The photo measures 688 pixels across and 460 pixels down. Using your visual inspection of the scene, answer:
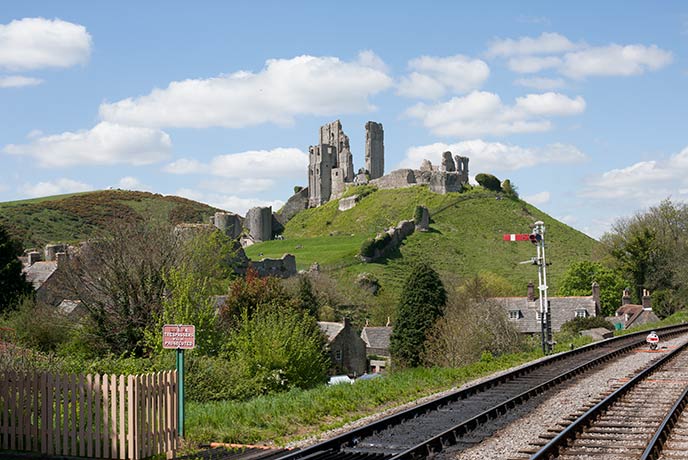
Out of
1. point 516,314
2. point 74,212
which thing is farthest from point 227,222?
point 516,314

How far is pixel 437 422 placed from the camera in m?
13.1

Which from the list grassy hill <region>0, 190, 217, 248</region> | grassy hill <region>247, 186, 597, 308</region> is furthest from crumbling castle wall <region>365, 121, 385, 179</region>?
grassy hill <region>0, 190, 217, 248</region>

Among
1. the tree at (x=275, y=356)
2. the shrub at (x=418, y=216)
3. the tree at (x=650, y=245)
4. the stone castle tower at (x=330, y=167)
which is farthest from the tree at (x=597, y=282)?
the stone castle tower at (x=330, y=167)

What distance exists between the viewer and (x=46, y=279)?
55.5 meters

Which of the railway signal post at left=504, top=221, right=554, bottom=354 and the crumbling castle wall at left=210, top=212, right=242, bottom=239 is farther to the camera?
the crumbling castle wall at left=210, top=212, right=242, bottom=239

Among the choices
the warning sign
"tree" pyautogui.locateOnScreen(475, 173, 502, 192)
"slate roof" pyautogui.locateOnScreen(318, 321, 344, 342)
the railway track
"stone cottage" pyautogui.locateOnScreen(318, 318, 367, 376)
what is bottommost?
"stone cottage" pyautogui.locateOnScreen(318, 318, 367, 376)

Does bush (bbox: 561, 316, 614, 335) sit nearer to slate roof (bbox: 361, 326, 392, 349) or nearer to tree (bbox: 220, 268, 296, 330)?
slate roof (bbox: 361, 326, 392, 349)

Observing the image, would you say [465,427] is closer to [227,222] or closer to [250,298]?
[250,298]

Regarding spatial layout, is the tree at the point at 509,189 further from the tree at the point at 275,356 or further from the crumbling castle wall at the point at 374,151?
the tree at the point at 275,356

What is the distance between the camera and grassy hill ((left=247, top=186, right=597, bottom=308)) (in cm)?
8956

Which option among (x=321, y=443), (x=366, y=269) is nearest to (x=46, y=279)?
(x=366, y=269)

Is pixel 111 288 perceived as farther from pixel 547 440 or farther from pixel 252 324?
pixel 547 440

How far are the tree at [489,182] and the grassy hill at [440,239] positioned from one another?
1.50 meters

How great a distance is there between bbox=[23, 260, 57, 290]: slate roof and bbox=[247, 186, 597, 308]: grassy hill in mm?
32014
